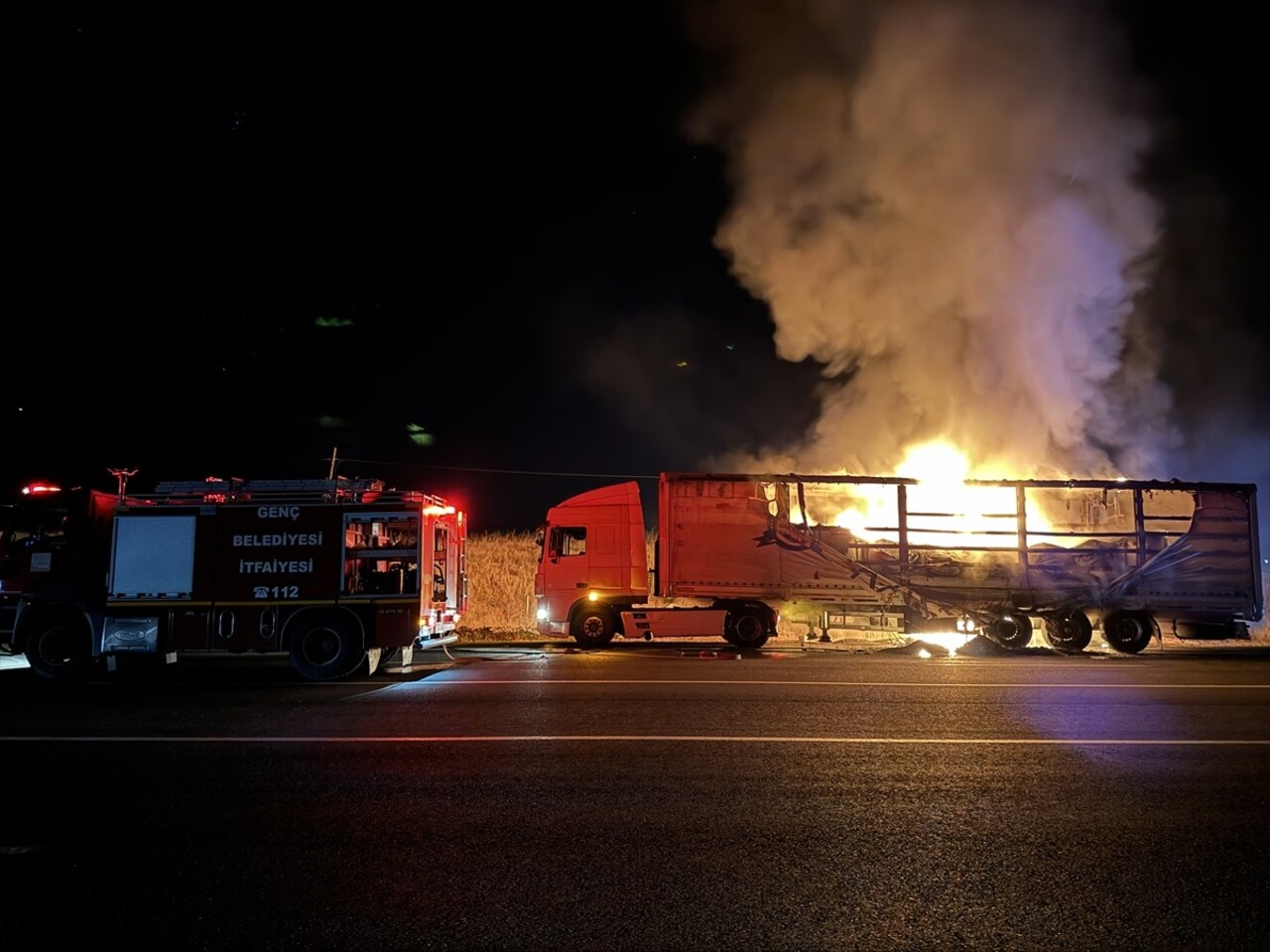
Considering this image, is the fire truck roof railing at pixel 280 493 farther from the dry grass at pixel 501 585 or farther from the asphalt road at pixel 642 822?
the dry grass at pixel 501 585

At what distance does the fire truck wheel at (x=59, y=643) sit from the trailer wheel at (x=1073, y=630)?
57.1 ft

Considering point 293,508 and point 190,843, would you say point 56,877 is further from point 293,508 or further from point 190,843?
point 293,508

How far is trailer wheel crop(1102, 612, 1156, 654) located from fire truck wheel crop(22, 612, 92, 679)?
1848 cm

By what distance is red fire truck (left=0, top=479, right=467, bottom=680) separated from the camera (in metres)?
12.5

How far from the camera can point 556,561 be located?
18.4 m

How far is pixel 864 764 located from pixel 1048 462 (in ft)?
71.8

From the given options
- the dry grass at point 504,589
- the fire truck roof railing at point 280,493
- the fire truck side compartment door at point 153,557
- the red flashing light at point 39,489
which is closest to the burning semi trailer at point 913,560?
the dry grass at point 504,589

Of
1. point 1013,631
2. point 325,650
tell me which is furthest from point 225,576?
point 1013,631

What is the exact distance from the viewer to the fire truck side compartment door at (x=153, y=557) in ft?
41.8

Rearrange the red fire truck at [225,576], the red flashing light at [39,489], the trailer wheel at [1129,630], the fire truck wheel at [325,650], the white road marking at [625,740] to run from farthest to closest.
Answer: the trailer wheel at [1129,630]
the red flashing light at [39,489]
the red fire truck at [225,576]
the fire truck wheel at [325,650]
the white road marking at [625,740]

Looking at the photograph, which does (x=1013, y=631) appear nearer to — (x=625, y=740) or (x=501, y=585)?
(x=625, y=740)

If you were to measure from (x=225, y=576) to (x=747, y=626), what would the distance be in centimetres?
Answer: 1013

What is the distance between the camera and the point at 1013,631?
58.7ft

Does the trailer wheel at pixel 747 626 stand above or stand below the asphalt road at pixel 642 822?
above
